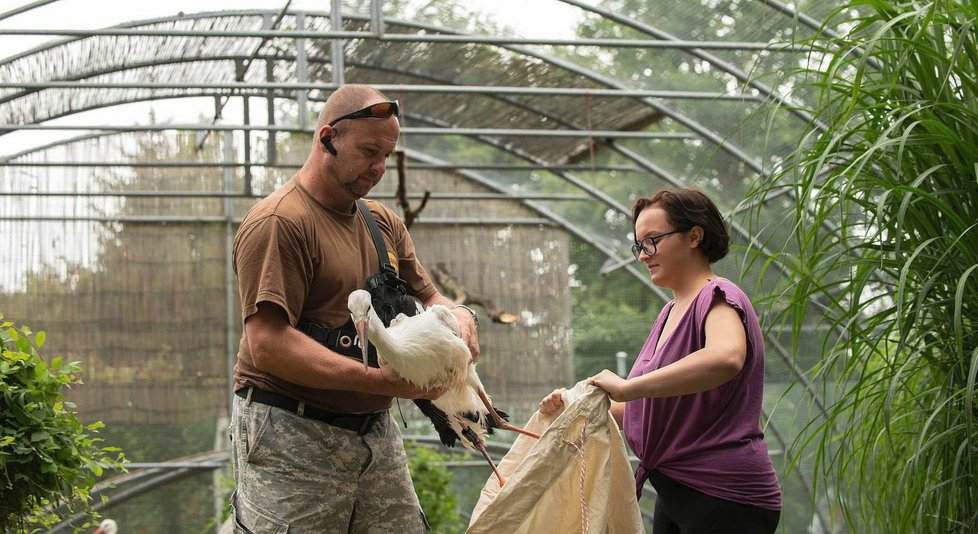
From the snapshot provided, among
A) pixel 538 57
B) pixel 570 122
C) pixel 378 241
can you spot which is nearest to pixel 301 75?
pixel 538 57

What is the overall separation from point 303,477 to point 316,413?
0.15m

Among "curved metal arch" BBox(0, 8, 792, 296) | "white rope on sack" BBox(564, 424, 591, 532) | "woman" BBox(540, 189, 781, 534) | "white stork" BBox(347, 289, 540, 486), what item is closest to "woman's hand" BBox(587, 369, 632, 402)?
"woman" BBox(540, 189, 781, 534)

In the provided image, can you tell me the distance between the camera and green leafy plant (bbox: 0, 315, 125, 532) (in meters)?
3.02

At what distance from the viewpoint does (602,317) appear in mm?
8602

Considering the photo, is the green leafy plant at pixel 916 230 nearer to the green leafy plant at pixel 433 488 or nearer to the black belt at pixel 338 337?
the black belt at pixel 338 337

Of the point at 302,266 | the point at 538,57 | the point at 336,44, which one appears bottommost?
the point at 302,266

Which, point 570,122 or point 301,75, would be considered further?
point 570,122

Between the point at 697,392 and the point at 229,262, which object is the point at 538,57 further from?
the point at 697,392

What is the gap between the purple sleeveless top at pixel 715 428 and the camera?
251 centimetres

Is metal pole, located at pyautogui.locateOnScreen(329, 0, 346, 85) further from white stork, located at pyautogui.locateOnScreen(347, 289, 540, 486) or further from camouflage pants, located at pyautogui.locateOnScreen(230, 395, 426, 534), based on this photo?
camouflage pants, located at pyautogui.locateOnScreen(230, 395, 426, 534)

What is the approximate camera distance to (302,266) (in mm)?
2473

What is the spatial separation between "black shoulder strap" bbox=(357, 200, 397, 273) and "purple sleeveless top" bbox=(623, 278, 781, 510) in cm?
72

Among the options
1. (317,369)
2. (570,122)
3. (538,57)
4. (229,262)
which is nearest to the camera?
(317,369)

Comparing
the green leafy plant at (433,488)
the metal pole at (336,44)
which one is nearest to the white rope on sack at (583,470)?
the metal pole at (336,44)
